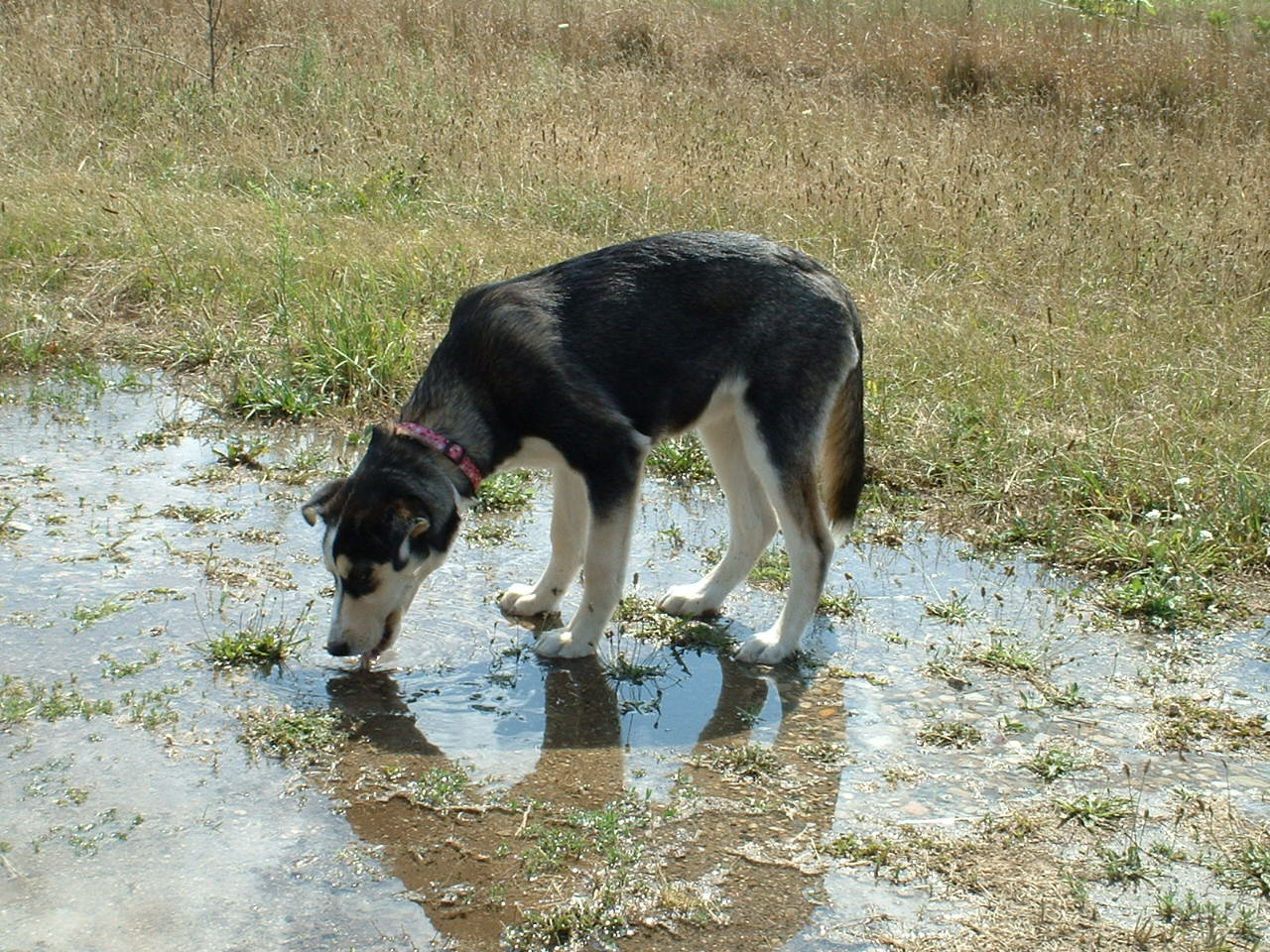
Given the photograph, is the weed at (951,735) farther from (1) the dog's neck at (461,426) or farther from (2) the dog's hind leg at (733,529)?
(1) the dog's neck at (461,426)

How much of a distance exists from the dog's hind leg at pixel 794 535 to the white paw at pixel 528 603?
2.51ft

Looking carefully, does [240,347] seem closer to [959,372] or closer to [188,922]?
[959,372]

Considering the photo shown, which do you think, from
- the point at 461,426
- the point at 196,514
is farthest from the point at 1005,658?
the point at 196,514

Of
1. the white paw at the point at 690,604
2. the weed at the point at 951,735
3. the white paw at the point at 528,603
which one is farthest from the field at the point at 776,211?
the white paw at the point at 528,603

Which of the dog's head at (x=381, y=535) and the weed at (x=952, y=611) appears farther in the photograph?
the weed at (x=952, y=611)

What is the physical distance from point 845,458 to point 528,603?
1347 millimetres

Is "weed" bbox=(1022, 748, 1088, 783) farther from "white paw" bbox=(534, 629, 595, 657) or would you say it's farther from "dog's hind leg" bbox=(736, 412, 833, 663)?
"white paw" bbox=(534, 629, 595, 657)

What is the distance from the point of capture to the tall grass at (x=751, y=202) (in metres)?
6.88

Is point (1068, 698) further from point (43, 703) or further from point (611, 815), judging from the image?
point (43, 703)

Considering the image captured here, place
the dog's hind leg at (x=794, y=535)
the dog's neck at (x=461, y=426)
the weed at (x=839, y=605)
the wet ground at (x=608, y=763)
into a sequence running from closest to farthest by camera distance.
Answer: the wet ground at (x=608, y=763) < the dog's neck at (x=461, y=426) < the dog's hind leg at (x=794, y=535) < the weed at (x=839, y=605)

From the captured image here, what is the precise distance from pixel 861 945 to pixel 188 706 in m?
2.27

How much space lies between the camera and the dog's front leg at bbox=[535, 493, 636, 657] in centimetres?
490

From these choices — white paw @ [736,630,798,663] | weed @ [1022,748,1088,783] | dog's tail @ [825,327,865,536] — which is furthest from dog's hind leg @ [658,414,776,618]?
weed @ [1022,748,1088,783]

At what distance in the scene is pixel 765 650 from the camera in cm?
504
